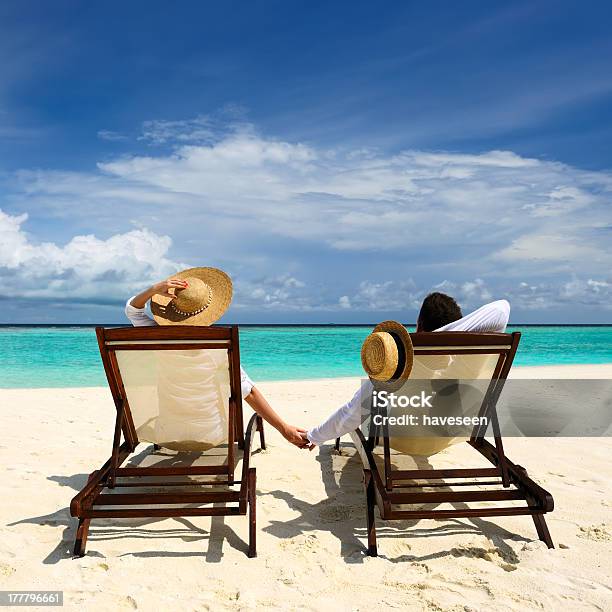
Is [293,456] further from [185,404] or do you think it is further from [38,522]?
[38,522]

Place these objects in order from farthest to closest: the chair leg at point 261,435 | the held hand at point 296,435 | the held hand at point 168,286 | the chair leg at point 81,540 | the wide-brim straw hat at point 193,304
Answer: the chair leg at point 261,435 → the held hand at point 296,435 → the wide-brim straw hat at point 193,304 → the held hand at point 168,286 → the chair leg at point 81,540

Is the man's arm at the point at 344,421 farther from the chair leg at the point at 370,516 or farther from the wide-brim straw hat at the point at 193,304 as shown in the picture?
the wide-brim straw hat at the point at 193,304

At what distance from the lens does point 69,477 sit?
450 cm

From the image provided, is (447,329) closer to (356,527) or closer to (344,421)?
(344,421)

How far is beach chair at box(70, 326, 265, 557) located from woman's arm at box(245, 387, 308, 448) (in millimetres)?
292

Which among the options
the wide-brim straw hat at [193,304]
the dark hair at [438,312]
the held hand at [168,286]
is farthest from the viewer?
the wide-brim straw hat at [193,304]

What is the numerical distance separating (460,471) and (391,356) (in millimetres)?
909

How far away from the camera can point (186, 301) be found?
3.94 metres

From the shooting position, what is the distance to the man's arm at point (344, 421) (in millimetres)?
3592

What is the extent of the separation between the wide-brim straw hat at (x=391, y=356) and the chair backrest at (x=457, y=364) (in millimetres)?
76

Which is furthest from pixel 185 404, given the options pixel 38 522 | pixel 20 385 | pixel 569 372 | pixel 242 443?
pixel 569 372

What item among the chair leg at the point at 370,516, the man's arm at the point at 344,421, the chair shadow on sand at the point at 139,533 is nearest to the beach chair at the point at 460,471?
the chair leg at the point at 370,516

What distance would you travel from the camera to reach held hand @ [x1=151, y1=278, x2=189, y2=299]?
3836mm

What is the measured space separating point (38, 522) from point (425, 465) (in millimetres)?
2875
